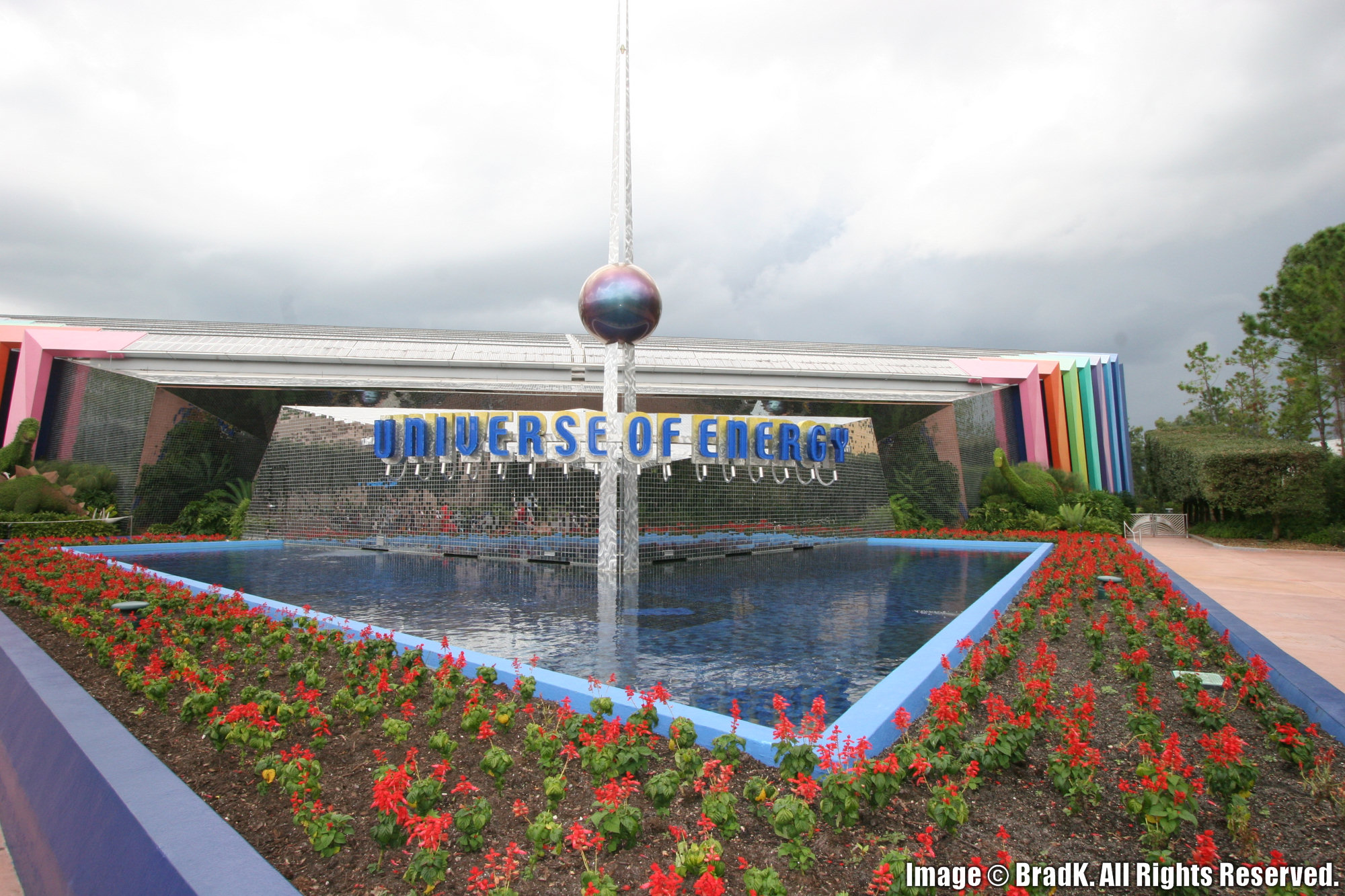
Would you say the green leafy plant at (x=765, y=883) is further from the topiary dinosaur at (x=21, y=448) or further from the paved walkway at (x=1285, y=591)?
the topiary dinosaur at (x=21, y=448)

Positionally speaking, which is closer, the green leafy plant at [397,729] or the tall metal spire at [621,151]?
the green leafy plant at [397,729]

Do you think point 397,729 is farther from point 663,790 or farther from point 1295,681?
point 1295,681

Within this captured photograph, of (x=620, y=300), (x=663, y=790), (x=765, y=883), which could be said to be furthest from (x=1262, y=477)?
(x=765, y=883)

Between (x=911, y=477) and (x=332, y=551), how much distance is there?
57.4 ft

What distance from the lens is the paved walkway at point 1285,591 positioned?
21.7 feet

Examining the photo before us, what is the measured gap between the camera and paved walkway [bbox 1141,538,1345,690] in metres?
6.62

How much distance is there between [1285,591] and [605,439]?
1052cm

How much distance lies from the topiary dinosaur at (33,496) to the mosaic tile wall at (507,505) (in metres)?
4.08

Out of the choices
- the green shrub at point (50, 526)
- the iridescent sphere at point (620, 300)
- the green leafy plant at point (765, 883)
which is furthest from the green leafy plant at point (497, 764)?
the green shrub at point (50, 526)

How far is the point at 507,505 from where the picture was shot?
53.1ft

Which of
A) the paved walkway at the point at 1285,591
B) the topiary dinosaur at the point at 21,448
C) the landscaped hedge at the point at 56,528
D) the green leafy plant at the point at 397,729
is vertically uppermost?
the topiary dinosaur at the point at 21,448

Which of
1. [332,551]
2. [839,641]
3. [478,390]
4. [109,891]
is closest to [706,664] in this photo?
[839,641]

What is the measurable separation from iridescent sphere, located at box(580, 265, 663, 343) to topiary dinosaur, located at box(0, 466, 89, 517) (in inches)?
598

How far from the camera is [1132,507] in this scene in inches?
984
